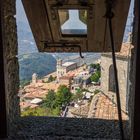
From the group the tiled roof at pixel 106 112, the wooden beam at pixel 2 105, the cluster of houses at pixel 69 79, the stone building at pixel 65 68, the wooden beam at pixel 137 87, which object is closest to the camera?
the wooden beam at pixel 137 87

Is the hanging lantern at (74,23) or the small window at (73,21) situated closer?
the hanging lantern at (74,23)

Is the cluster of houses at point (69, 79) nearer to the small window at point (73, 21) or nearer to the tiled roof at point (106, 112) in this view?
the tiled roof at point (106, 112)

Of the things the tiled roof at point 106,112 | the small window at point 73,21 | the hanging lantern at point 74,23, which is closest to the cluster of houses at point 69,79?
the tiled roof at point 106,112

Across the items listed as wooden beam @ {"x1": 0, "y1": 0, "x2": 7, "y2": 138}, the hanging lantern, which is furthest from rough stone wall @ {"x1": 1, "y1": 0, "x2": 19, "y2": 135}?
the hanging lantern

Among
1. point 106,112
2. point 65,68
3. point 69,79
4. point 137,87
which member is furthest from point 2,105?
point 65,68

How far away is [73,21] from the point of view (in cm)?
324

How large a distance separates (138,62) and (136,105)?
0.67 feet

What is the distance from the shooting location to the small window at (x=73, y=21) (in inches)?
122

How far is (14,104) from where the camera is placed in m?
2.78

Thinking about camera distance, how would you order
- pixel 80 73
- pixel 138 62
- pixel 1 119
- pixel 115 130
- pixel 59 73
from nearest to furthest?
1. pixel 138 62
2. pixel 1 119
3. pixel 115 130
4. pixel 80 73
5. pixel 59 73

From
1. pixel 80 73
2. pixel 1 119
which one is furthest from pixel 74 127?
pixel 80 73

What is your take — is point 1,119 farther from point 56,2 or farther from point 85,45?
point 85,45

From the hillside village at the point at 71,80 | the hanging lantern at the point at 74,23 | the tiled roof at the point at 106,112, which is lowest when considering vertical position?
the hillside village at the point at 71,80

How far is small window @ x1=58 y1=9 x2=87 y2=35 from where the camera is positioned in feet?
10.2
